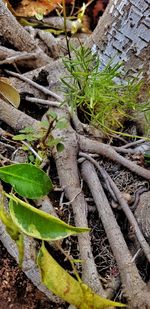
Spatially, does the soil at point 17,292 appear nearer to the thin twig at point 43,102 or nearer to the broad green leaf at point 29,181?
the broad green leaf at point 29,181

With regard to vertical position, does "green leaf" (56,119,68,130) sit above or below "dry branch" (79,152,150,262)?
above

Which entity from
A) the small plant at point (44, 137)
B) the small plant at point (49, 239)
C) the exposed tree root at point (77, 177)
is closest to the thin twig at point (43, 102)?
the exposed tree root at point (77, 177)

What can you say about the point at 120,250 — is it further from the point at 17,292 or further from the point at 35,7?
the point at 35,7

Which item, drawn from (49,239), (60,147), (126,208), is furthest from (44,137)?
(49,239)

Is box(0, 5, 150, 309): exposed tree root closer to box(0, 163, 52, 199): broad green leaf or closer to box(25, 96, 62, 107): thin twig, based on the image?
box(25, 96, 62, 107): thin twig

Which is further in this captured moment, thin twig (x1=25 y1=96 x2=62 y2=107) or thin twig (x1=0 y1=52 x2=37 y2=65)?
thin twig (x1=0 y1=52 x2=37 y2=65)

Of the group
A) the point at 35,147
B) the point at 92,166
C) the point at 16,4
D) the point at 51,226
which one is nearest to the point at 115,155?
the point at 92,166

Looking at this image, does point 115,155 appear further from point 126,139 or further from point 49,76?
point 49,76

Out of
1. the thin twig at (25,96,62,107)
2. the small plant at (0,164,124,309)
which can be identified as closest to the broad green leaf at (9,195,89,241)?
the small plant at (0,164,124,309)
